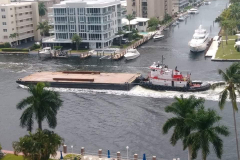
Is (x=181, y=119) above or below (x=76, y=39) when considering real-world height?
below

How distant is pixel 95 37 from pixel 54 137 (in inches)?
2943

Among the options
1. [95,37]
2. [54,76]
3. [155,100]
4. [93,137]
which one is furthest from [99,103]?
[95,37]

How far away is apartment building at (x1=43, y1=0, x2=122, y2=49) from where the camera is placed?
110 meters

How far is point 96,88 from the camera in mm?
74562

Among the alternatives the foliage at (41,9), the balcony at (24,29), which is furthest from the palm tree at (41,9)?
the balcony at (24,29)

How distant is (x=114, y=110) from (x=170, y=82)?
1370cm

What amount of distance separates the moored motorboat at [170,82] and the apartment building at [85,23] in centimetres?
4106

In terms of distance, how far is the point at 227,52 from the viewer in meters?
99.5

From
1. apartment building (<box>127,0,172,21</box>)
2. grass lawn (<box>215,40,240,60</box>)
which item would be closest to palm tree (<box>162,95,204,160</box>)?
grass lawn (<box>215,40,240,60</box>)

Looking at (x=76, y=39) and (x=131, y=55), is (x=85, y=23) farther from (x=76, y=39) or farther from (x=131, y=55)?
(x=131, y=55)

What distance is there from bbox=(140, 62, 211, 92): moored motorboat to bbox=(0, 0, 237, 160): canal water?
1371mm

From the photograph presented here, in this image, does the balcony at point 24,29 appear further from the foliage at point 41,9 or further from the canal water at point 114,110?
the canal water at point 114,110

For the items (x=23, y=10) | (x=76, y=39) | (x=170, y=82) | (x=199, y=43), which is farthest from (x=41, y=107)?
(x=23, y=10)

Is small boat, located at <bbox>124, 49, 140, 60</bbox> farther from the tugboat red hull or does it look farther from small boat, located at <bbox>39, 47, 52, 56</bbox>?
the tugboat red hull
